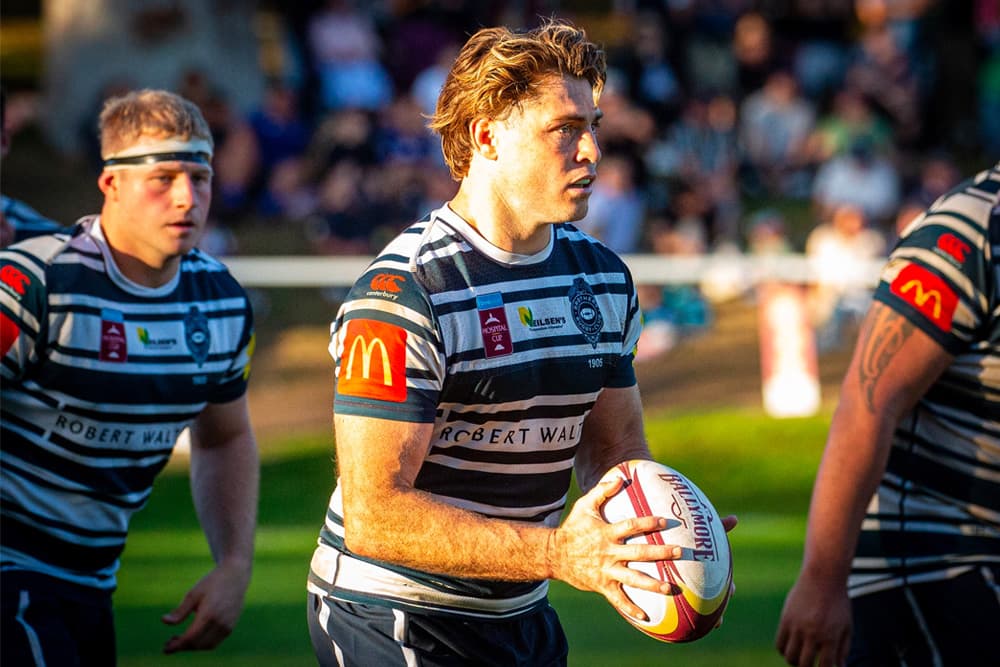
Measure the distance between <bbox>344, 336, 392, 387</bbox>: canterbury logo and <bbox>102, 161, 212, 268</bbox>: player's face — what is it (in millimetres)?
1585

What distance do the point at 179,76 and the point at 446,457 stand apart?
58.3 feet

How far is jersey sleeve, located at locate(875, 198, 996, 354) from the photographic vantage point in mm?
4586

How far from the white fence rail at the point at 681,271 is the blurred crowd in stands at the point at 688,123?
59.2 inches

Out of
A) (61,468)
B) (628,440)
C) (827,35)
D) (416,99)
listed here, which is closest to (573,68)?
(628,440)

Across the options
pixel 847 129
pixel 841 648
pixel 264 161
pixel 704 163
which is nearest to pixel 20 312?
pixel 841 648

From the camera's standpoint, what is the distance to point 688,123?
70.4 feet

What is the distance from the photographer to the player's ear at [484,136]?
4473mm

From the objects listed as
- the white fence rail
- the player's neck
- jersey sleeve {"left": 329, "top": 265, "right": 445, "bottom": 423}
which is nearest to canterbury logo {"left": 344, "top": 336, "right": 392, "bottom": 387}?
jersey sleeve {"left": 329, "top": 265, "right": 445, "bottom": 423}

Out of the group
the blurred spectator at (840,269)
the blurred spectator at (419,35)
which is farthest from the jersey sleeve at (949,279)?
the blurred spectator at (419,35)

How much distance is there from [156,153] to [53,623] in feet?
5.70

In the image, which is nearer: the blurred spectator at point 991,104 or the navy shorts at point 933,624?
the navy shorts at point 933,624

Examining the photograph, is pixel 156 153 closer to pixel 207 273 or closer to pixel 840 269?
pixel 207 273

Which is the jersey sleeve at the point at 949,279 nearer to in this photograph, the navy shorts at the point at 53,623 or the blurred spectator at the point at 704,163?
the navy shorts at the point at 53,623

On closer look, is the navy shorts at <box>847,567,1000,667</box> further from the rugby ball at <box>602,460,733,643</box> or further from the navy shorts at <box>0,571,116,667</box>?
the navy shorts at <box>0,571,116,667</box>
